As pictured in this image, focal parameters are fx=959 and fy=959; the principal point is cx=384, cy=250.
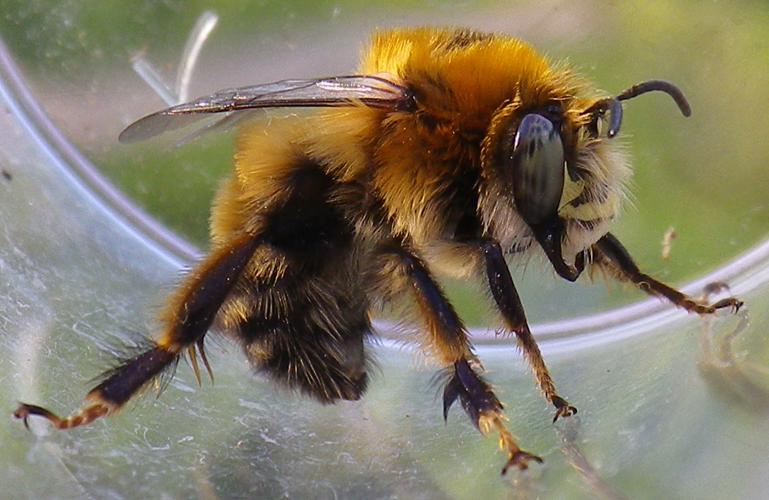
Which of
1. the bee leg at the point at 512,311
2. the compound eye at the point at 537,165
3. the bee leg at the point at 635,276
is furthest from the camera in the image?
the bee leg at the point at 635,276

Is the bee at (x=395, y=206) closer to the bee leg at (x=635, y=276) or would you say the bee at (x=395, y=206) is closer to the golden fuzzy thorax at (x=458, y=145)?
the golden fuzzy thorax at (x=458, y=145)

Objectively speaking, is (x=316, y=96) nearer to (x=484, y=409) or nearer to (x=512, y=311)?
(x=512, y=311)

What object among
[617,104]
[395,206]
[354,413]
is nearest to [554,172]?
[617,104]

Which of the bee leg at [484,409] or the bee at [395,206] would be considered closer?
the bee at [395,206]

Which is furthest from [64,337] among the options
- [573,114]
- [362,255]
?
[573,114]

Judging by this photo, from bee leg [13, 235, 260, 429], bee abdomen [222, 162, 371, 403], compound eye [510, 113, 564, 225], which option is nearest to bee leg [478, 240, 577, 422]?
compound eye [510, 113, 564, 225]

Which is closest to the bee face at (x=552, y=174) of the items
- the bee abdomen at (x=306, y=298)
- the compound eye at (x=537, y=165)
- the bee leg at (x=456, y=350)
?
the compound eye at (x=537, y=165)
